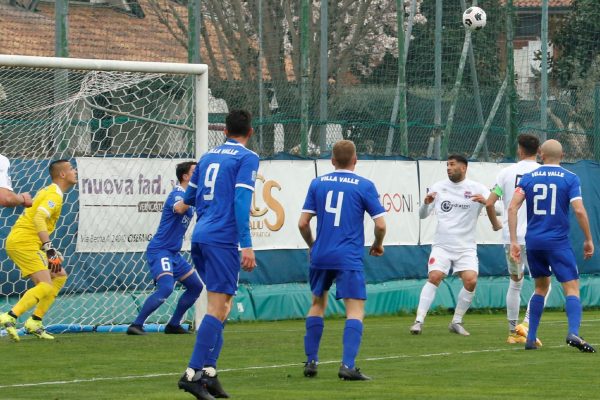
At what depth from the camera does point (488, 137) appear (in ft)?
74.6

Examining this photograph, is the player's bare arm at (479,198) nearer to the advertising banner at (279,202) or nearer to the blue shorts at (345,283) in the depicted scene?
the advertising banner at (279,202)

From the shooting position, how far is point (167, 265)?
16234 millimetres

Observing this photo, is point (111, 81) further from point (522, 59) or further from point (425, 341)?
point (522, 59)

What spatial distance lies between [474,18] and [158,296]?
7611 millimetres

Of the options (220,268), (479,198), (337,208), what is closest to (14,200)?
(220,268)

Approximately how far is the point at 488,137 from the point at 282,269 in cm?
513

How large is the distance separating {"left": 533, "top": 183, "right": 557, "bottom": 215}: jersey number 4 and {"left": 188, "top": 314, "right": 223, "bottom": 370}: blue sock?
4.78 m

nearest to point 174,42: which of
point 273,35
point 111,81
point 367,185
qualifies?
point 273,35

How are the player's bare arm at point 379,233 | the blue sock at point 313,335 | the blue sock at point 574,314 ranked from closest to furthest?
the player's bare arm at point 379,233, the blue sock at point 313,335, the blue sock at point 574,314

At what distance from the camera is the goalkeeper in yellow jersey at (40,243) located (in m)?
15.3

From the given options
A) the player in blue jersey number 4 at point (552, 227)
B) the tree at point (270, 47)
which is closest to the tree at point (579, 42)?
the tree at point (270, 47)

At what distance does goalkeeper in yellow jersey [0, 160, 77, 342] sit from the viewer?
1530 cm

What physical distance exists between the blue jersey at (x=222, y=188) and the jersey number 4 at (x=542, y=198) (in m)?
4.33

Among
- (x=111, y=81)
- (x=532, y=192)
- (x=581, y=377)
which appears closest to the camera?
(x=581, y=377)
